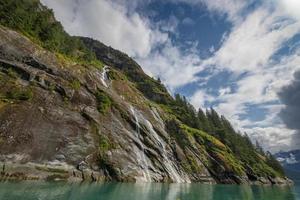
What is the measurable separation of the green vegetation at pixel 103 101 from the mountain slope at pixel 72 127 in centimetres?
25

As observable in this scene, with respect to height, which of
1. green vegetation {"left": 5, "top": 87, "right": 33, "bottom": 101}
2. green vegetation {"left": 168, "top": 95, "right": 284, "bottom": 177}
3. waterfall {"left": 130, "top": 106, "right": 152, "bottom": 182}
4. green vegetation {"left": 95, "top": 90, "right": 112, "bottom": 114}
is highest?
green vegetation {"left": 168, "top": 95, "right": 284, "bottom": 177}

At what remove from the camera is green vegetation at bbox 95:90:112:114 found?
72688 millimetres

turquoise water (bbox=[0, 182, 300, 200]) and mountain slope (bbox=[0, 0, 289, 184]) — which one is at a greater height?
mountain slope (bbox=[0, 0, 289, 184])

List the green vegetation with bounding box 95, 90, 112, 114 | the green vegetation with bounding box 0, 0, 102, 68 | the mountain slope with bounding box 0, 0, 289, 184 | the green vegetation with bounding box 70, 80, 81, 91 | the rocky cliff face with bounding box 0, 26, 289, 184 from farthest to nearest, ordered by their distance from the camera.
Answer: the green vegetation with bounding box 0, 0, 102, 68, the green vegetation with bounding box 95, 90, 112, 114, the green vegetation with bounding box 70, 80, 81, 91, the mountain slope with bounding box 0, 0, 289, 184, the rocky cliff face with bounding box 0, 26, 289, 184

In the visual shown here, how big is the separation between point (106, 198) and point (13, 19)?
6062 cm

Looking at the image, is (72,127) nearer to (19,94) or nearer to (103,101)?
(19,94)

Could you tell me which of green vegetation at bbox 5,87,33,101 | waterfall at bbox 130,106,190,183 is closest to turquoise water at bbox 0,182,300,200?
green vegetation at bbox 5,87,33,101

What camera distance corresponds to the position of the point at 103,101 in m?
75.1

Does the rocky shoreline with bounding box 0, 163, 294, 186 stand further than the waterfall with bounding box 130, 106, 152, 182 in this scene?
No

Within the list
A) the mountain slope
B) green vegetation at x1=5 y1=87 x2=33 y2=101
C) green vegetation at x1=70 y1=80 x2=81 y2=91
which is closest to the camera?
the mountain slope

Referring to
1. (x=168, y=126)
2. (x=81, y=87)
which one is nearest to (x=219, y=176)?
(x=168, y=126)

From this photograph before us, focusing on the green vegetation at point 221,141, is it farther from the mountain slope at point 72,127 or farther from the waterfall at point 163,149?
the waterfall at point 163,149

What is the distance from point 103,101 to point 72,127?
15702mm

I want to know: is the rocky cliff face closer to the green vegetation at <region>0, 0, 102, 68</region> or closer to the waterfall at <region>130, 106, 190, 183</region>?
the waterfall at <region>130, 106, 190, 183</region>
